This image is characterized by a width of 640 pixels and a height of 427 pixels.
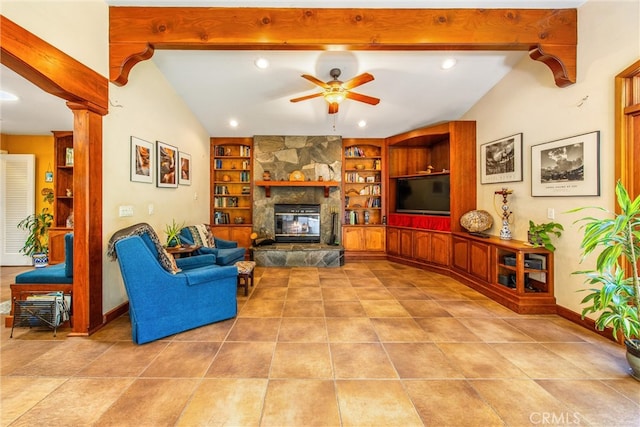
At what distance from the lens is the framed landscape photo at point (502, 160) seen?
3.61 m

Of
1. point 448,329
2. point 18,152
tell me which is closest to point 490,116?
point 448,329

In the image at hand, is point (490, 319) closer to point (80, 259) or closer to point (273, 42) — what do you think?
point (273, 42)

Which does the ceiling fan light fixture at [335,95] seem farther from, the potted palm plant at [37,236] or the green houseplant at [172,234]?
the potted palm plant at [37,236]

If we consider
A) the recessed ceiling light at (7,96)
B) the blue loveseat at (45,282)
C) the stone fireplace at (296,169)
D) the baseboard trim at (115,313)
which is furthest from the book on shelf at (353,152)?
the recessed ceiling light at (7,96)

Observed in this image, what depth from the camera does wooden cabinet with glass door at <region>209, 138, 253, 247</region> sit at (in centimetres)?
586

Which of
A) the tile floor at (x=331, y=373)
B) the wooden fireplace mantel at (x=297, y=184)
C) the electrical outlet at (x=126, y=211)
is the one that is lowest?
the tile floor at (x=331, y=373)

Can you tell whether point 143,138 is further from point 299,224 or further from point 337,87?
point 299,224

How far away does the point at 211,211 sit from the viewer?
5891mm

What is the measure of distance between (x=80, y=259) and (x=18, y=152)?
4.70 m

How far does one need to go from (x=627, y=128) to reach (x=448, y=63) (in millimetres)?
1973

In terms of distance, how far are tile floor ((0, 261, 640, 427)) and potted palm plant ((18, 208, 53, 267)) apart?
3.02 meters

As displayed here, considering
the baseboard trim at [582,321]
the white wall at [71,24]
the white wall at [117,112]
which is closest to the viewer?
the white wall at [71,24]

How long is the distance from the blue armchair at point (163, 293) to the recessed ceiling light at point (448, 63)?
376cm

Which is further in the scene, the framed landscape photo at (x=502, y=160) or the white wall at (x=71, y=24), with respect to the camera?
the framed landscape photo at (x=502, y=160)
